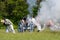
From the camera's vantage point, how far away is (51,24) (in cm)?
1811

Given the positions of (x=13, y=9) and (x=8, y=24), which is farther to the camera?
(x=13, y=9)

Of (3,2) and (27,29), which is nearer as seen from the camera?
(27,29)

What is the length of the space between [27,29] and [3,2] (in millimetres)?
19323

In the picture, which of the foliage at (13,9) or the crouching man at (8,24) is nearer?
the crouching man at (8,24)

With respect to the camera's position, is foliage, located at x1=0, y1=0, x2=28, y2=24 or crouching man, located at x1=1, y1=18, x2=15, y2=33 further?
foliage, located at x1=0, y1=0, x2=28, y2=24

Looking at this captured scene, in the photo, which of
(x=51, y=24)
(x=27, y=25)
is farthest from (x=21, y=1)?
(x=51, y=24)

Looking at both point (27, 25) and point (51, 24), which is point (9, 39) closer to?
point (51, 24)

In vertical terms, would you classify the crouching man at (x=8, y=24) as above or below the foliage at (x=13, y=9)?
below

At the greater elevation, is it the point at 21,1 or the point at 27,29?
the point at 21,1

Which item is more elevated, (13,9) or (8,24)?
(13,9)

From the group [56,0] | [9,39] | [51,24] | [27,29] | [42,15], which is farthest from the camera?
[27,29]

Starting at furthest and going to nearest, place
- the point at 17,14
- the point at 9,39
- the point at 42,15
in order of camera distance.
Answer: the point at 17,14
the point at 42,15
the point at 9,39

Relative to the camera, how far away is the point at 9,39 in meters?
14.3

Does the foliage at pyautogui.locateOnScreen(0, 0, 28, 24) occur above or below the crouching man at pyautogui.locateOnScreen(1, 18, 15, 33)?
above
